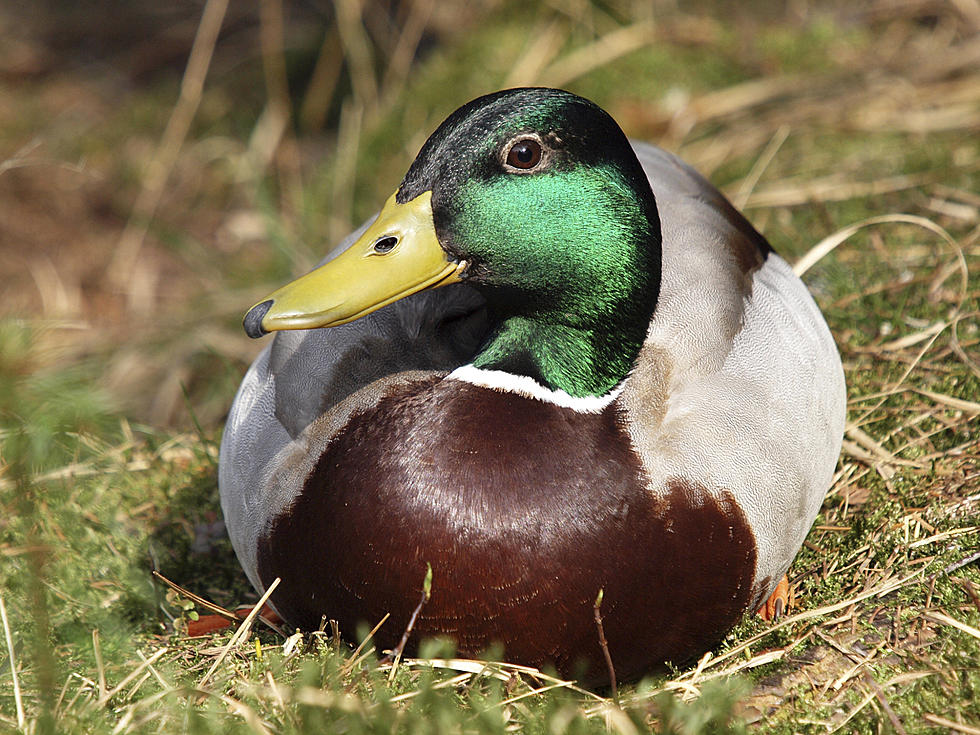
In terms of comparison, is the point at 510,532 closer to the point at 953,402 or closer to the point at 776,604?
the point at 776,604

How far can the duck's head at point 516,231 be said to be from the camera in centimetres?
201

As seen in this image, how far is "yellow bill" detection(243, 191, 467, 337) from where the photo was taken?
6.45 ft

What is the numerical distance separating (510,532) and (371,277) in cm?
50

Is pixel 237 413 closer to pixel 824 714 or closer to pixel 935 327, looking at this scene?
pixel 824 714

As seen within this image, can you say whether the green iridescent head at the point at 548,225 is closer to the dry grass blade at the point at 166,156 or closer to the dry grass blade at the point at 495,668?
the dry grass blade at the point at 495,668

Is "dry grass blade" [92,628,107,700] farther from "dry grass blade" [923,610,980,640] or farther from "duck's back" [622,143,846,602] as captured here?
"dry grass blade" [923,610,980,640]

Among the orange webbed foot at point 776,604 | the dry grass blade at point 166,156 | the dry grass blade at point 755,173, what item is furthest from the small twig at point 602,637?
the dry grass blade at point 166,156

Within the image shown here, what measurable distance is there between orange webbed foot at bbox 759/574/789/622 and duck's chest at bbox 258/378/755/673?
37 centimetres

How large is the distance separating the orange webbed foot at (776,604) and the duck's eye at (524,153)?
110 cm

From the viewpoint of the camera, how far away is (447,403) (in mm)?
2123

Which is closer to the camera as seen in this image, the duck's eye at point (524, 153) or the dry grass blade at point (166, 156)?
the duck's eye at point (524, 153)

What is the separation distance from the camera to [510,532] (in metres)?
1.99

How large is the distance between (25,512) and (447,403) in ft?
2.75

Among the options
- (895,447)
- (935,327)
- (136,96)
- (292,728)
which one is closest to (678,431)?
(292,728)
